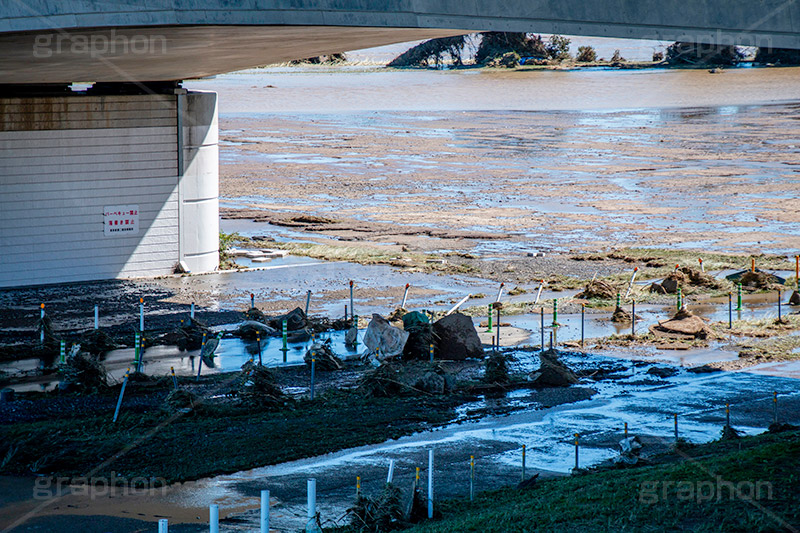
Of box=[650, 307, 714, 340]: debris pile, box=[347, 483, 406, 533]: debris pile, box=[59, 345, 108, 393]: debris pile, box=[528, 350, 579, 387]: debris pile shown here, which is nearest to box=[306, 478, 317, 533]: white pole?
box=[347, 483, 406, 533]: debris pile

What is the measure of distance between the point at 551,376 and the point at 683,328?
620 centimetres

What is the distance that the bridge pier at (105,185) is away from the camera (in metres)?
32.0

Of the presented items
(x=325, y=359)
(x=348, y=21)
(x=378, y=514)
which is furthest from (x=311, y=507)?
(x=325, y=359)

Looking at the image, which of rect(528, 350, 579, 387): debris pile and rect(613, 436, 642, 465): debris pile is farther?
rect(528, 350, 579, 387): debris pile

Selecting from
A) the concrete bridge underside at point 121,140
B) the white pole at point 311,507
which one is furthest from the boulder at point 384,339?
the white pole at point 311,507

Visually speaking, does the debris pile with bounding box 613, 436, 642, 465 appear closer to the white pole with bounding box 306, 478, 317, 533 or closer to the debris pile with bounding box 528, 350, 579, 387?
the debris pile with bounding box 528, 350, 579, 387

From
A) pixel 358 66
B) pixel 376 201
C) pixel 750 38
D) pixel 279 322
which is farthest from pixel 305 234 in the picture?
pixel 358 66

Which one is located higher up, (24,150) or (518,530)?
(24,150)

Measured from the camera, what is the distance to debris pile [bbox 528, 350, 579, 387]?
22.5 meters

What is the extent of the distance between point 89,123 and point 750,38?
2206cm

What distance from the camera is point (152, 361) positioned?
79.3 feet

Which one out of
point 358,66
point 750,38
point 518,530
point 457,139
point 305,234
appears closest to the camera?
point 518,530

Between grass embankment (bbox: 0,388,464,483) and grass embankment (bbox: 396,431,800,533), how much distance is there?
4.17 metres

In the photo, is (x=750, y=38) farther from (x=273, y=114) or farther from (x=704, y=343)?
(x=273, y=114)
